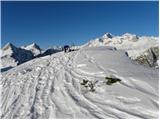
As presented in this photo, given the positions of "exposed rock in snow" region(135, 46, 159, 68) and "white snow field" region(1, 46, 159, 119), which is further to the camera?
"exposed rock in snow" region(135, 46, 159, 68)

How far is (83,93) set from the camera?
14312 mm

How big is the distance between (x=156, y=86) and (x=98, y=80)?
3.19 metres

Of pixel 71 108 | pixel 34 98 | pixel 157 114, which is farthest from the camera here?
pixel 34 98

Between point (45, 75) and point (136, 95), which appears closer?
point (136, 95)

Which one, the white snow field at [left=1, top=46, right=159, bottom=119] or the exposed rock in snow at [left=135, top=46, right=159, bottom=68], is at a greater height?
the exposed rock in snow at [left=135, top=46, right=159, bottom=68]

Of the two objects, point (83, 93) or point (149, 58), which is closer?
point (83, 93)

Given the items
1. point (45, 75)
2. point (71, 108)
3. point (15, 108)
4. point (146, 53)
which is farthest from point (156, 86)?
point (146, 53)

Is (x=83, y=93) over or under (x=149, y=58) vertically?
under

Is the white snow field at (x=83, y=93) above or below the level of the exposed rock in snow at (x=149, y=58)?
below

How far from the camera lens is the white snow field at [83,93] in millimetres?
11898

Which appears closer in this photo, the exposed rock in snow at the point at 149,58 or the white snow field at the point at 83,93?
the white snow field at the point at 83,93

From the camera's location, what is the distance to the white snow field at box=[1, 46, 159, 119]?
11.9m

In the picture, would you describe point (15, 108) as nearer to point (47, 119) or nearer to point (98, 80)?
Result: point (47, 119)

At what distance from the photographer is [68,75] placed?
18.4 meters
